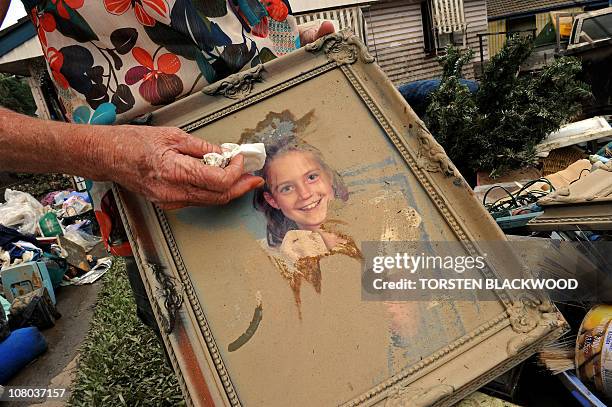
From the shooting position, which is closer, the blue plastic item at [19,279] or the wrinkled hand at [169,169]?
the wrinkled hand at [169,169]

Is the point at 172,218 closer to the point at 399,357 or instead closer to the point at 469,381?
the point at 399,357

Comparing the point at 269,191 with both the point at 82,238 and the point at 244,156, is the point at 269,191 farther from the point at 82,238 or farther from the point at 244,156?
the point at 82,238

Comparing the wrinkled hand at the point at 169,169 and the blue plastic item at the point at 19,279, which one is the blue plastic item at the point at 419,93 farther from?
the blue plastic item at the point at 19,279

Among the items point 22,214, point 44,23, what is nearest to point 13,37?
point 22,214

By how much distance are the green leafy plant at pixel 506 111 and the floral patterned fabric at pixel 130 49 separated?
2.48 metres

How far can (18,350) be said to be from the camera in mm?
3664

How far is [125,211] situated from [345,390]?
27.5 inches

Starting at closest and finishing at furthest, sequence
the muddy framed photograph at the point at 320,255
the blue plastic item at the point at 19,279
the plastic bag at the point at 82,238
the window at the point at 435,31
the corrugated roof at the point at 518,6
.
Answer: the muddy framed photograph at the point at 320,255 < the blue plastic item at the point at 19,279 < the plastic bag at the point at 82,238 < the window at the point at 435,31 < the corrugated roof at the point at 518,6

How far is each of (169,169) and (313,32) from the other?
0.88 metres

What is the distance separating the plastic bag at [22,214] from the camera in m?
7.11

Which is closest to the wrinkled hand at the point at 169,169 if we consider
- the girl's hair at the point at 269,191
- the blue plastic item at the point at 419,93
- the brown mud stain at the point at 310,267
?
the girl's hair at the point at 269,191

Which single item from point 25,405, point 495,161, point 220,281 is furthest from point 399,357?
point 25,405

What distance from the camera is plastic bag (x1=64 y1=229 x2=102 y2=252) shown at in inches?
263

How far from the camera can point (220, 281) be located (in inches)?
41.2
